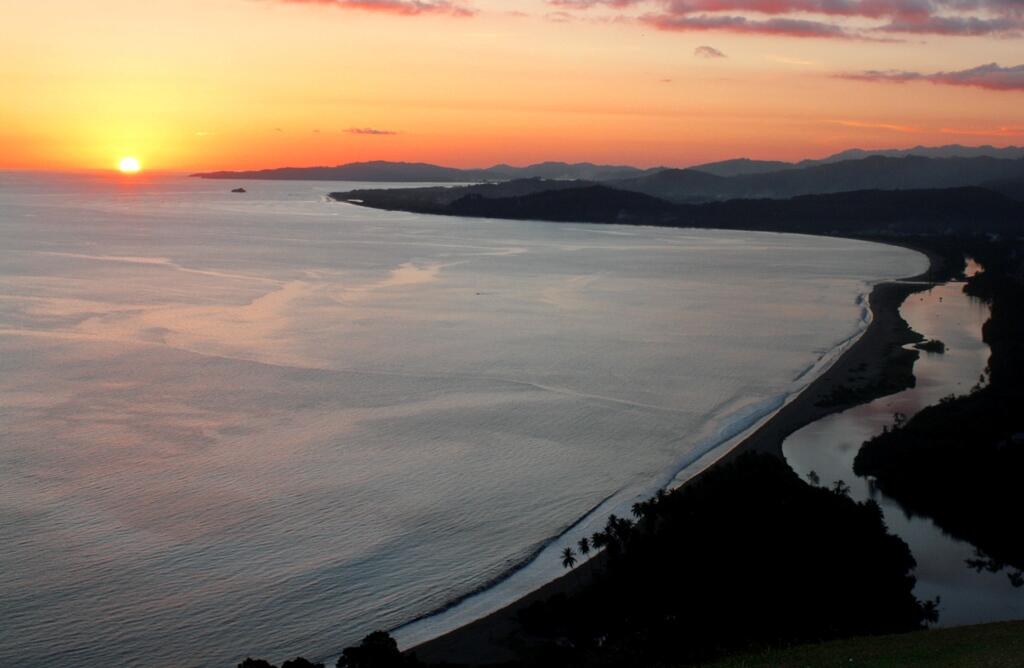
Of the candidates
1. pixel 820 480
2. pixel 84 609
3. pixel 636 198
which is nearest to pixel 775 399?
pixel 820 480

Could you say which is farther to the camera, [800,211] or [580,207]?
[580,207]

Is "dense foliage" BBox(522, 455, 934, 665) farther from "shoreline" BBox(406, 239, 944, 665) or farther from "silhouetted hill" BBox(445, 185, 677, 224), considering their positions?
"silhouetted hill" BBox(445, 185, 677, 224)

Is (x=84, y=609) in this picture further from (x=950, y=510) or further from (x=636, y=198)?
(x=636, y=198)

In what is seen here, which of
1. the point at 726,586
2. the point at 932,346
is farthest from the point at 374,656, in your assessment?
the point at 932,346

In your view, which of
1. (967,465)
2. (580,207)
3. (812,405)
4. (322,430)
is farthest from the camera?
(580,207)

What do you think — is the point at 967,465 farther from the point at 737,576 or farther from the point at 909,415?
the point at 737,576

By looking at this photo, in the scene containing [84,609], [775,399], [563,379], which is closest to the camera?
[84,609]

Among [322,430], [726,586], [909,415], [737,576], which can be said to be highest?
[909,415]
